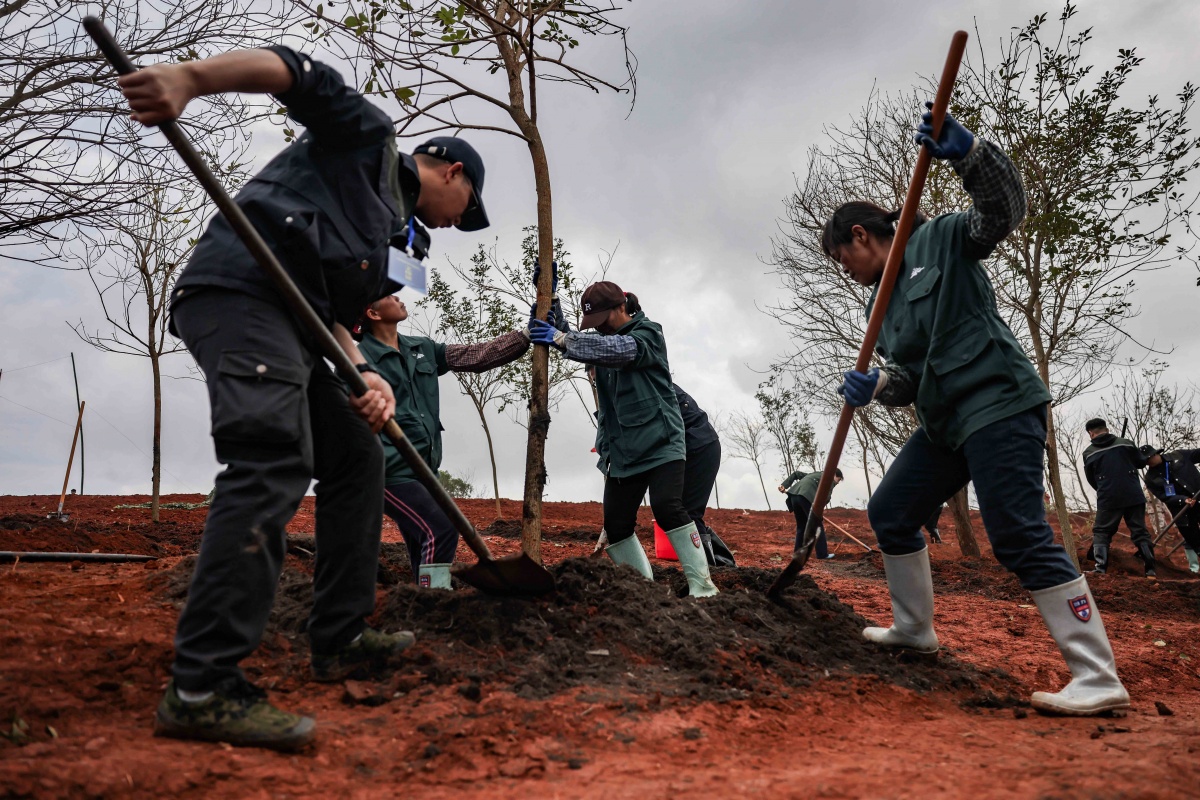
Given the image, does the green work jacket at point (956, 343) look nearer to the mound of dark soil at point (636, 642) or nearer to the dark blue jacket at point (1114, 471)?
the mound of dark soil at point (636, 642)

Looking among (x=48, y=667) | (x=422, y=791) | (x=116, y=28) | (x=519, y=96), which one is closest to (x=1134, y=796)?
(x=422, y=791)

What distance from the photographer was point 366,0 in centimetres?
486

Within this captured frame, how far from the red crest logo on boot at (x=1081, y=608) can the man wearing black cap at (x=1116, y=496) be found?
352 inches

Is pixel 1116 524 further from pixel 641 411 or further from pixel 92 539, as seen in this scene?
pixel 92 539

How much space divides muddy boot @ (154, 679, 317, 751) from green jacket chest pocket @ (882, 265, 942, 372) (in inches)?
101

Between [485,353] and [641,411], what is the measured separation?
95cm

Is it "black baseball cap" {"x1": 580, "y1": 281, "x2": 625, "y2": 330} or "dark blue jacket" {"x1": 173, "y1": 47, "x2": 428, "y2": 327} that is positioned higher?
"black baseball cap" {"x1": 580, "y1": 281, "x2": 625, "y2": 330}

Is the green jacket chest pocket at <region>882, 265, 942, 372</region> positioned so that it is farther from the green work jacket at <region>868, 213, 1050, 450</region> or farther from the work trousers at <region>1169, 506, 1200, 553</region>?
the work trousers at <region>1169, 506, 1200, 553</region>

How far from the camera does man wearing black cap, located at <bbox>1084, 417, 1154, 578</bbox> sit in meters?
10.8

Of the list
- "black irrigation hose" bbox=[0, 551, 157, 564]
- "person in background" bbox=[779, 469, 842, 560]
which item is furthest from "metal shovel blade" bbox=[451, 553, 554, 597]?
"person in background" bbox=[779, 469, 842, 560]

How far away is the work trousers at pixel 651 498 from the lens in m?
4.63

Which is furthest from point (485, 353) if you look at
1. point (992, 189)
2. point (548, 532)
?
point (548, 532)

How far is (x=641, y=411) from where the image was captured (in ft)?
15.6

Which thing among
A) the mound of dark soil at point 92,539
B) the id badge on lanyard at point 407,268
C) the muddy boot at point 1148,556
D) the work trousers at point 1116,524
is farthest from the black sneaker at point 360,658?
the muddy boot at point 1148,556
